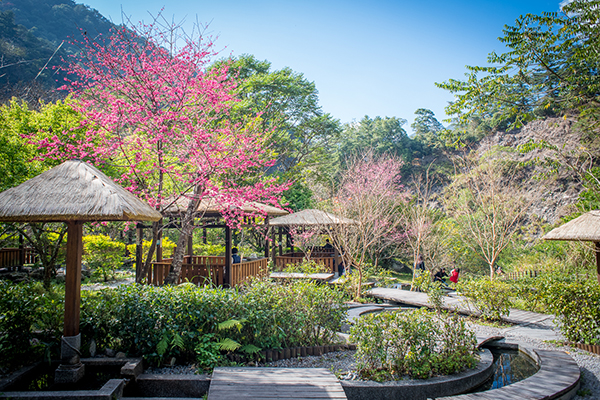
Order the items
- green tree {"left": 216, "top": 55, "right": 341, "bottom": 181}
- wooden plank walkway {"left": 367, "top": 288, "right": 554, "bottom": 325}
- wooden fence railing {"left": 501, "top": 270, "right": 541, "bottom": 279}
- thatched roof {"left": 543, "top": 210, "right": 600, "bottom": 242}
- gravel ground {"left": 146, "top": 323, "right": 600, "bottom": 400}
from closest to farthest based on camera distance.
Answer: gravel ground {"left": 146, "top": 323, "right": 600, "bottom": 400}, thatched roof {"left": 543, "top": 210, "right": 600, "bottom": 242}, wooden plank walkway {"left": 367, "top": 288, "right": 554, "bottom": 325}, wooden fence railing {"left": 501, "top": 270, "right": 541, "bottom": 279}, green tree {"left": 216, "top": 55, "right": 341, "bottom": 181}

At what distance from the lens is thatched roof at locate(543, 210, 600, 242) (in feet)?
20.2

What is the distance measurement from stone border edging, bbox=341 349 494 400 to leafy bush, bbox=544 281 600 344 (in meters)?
2.74

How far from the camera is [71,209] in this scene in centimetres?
391

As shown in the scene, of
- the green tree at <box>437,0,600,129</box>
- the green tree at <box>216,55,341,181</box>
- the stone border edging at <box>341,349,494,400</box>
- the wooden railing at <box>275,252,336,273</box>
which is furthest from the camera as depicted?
the green tree at <box>216,55,341,181</box>

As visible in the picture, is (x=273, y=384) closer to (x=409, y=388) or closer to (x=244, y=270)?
(x=409, y=388)

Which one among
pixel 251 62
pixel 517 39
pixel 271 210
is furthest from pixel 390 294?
Result: pixel 251 62

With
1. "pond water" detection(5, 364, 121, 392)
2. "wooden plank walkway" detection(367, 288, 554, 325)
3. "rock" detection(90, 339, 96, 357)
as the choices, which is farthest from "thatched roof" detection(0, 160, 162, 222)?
"wooden plank walkway" detection(367, 288, 554, 325)

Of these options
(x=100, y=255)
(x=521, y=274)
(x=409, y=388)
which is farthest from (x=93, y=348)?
(x=521, y=274)

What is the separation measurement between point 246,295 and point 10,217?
114 inches

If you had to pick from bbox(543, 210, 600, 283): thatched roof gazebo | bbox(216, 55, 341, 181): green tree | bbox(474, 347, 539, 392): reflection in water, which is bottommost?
bbox(474, 347, 539, 392): reflection in water

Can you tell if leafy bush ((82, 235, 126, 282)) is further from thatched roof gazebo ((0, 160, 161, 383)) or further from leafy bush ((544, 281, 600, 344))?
leafy bush ((544, 281, 600, 344))

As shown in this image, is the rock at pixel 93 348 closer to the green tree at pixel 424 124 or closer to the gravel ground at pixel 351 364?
the gravel ground at pixel 351 364

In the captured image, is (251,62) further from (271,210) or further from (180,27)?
(180,27)

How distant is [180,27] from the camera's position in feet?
22.5
